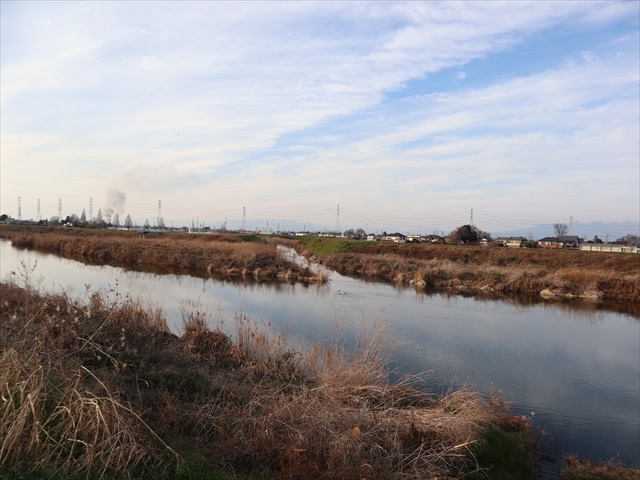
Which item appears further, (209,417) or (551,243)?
(551,243)

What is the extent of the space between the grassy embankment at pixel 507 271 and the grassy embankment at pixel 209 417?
21.1 m

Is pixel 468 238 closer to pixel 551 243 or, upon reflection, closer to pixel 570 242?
pixel 551 243

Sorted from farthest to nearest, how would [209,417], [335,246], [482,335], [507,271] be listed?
[335,246] → [507,271] → [482,335] → [209,417]

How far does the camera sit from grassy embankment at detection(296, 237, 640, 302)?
26859mm

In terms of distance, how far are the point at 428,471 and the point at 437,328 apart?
1144 cm

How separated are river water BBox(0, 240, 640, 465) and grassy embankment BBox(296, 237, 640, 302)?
12.2 feet

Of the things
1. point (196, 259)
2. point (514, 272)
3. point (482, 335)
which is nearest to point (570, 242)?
point (514, 272)

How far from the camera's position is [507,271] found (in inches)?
1184

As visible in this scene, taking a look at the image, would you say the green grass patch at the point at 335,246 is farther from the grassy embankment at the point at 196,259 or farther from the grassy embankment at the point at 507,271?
the grassy embankment at the point at 196,259

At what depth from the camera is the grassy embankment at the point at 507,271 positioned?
2686 centimetres

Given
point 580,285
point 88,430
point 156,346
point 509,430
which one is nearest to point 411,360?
point 509,430

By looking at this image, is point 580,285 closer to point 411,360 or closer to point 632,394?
point 632,394

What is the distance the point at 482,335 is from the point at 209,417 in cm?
1219

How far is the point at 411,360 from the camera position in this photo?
39.0ft
